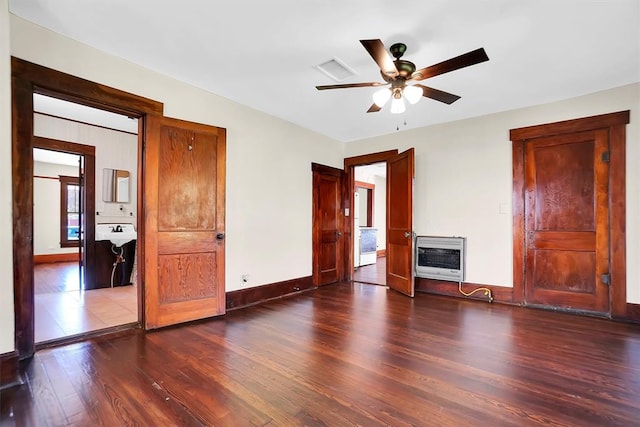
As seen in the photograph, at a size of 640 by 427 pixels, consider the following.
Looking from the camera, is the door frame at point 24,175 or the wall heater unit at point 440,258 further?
the wall heater unit at point 440,258

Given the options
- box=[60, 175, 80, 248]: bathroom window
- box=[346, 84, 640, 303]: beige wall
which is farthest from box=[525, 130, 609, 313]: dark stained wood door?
box=[60, 175, 80, 248]: bathroom window

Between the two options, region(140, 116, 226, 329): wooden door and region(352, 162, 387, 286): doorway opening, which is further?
region(352, 162, 387, 286): doorway opening

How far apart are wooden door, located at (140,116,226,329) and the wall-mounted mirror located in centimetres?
265

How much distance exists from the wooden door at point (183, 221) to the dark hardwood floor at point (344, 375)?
0.96ft

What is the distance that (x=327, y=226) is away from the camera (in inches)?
207

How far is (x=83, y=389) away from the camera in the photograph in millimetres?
1916

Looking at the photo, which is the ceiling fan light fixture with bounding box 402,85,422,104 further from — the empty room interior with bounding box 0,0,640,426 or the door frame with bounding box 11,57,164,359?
the door frame with bounding box 11,57,164,359

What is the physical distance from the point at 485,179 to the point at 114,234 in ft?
18.6

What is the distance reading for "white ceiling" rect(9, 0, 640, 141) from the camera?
2139 millimetres

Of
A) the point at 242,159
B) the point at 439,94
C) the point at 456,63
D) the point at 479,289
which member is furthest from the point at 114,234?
the point at 479,289

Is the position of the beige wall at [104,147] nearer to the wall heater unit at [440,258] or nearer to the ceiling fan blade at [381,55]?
the ceiling fan blade at [381,55]

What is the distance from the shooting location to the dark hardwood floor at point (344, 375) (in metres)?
1.68

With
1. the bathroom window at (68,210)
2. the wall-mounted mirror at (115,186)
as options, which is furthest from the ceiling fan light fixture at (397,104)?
the bathroom window at (68,210)

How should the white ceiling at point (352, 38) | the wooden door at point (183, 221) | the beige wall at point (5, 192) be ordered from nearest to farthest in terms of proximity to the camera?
1. the beige wall at point (5, 192)
2. the white ceiling at point (352, 38)
3. the wooden door at point (183, 221)
